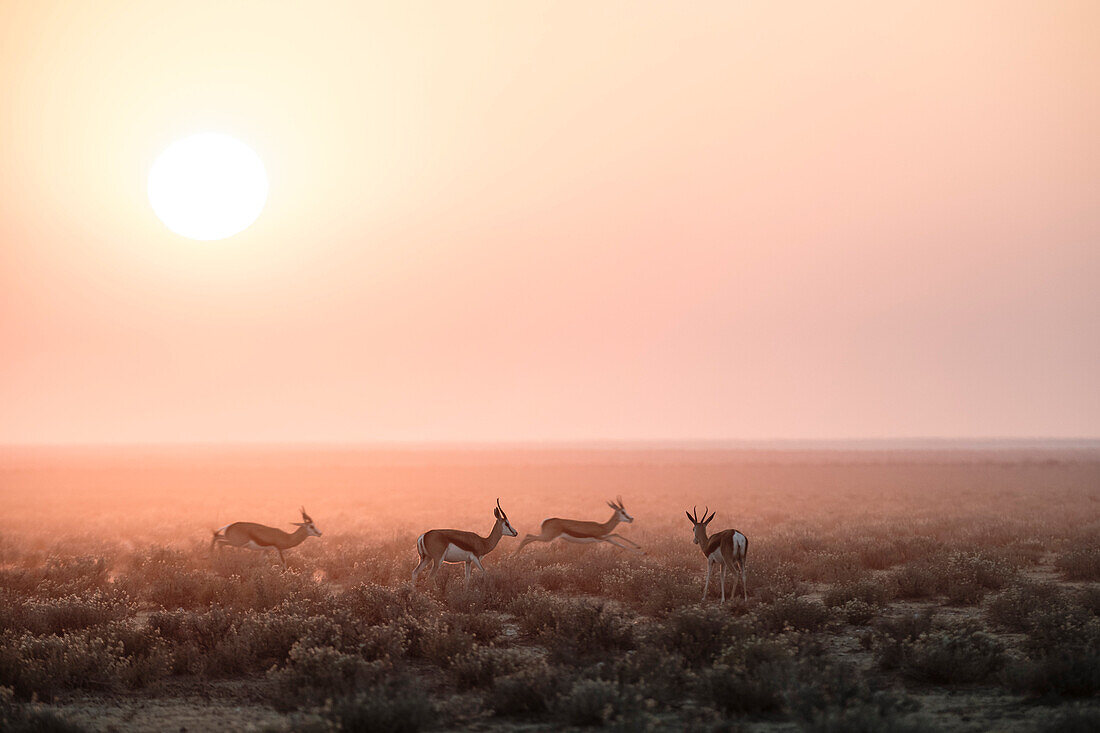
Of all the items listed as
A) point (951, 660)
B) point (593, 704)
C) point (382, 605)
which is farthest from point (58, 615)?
point (951, 660)

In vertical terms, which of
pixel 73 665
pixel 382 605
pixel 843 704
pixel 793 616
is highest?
pixel 382 605

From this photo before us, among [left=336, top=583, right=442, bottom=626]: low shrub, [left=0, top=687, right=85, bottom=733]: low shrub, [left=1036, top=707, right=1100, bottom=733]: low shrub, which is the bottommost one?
[left=1036, top=707, right=1100, bottom=733]: low shrub

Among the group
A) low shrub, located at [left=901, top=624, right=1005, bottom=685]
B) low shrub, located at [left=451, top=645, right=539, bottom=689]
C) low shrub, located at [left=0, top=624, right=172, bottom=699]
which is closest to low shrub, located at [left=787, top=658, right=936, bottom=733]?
low shrub, located at [left=901, top=624, right=1005, bottom=685]

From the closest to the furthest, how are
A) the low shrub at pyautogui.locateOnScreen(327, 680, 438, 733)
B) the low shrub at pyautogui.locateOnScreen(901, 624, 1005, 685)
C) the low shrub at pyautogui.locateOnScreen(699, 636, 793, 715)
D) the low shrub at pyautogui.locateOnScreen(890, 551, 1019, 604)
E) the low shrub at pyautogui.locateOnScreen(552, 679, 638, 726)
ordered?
1. the low shrub at pyautogui.locateOnScreen(327, 680, 438, 733)
2. the low shrub at pyautogui.locateOnScreen(552, 679, 638, 726)
3. the low shrub at pyautogui.locateOnScreen(699, 636, 793, 715)
4. the low shrub at pyautogui.locateOnScreen(901, 624, 1005, 685)
5. the low shrub at pyautogui.locateOnScreen(890, 551, 1019, 604)

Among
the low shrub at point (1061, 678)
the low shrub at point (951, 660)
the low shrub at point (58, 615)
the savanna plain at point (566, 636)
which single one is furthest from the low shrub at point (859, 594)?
the low shrub at point (58, 615)

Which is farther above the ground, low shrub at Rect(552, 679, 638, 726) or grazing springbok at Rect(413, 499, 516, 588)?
grazing springbok at Rect(413, 499, 516, 588)

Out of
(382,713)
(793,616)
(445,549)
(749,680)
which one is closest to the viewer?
(382,713)

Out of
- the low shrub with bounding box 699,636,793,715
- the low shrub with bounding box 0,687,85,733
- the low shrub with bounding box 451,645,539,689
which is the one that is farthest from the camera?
the low shrub with bounding box 451,645,539,689

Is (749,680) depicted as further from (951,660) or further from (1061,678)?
(1061,678)

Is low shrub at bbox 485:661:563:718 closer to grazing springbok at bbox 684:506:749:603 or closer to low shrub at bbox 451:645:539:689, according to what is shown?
low shrub at bbox 451:645:539:689

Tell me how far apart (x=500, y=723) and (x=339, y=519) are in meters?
27.8

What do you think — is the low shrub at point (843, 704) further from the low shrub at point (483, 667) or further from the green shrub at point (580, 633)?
the low shrub at point (483, 667)

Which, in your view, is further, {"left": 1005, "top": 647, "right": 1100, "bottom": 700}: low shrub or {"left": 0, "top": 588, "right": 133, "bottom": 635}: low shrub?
{"left": 0, "top": 588, "right": 133, "bottom": 635}: low shrub

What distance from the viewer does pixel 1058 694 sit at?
9.42 meters
